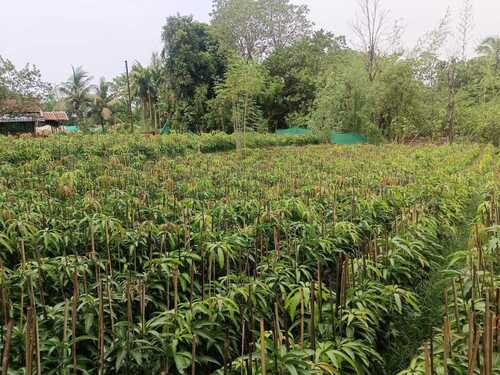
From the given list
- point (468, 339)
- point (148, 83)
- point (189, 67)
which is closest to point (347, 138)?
point (189, 67)

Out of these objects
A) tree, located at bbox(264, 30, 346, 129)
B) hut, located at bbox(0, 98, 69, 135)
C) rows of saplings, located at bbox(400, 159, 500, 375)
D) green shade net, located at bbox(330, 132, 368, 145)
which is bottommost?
rows of saplings, located at bbox(400, 159, 500, 375)

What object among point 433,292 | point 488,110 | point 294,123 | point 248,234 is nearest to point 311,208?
point 248,234

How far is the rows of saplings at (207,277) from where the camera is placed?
1840 mm

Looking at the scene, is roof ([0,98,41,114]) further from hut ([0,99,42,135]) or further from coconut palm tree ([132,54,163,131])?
coconut palm tree ([132,54,163,131])

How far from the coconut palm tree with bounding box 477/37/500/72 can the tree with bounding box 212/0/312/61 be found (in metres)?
10.8

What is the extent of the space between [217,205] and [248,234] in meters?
0.89

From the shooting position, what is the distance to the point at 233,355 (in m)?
2.24

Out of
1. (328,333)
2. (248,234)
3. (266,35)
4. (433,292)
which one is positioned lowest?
(433,292)

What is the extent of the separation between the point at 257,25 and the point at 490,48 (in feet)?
47.1

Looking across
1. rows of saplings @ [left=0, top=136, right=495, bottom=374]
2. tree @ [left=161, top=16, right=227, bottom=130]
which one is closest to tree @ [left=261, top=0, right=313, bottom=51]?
tree @ [left=161, top=16, right=227, bottom=130]

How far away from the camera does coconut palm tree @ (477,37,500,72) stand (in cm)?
2450

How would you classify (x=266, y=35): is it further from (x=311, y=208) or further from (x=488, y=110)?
(x=311, y=208)

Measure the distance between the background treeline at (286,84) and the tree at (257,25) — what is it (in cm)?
6

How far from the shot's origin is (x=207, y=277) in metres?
3.13
